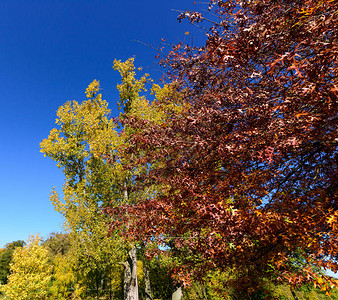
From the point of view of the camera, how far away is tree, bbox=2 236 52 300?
36.6 ft

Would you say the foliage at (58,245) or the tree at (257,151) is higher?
the foliage at (58,245)

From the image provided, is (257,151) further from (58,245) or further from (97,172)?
(58,245)

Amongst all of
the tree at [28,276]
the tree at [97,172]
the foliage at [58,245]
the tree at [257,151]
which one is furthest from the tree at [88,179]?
the foliage at [58,245]

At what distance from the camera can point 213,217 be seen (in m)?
2.87

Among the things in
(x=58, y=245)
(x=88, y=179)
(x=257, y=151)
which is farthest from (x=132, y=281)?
(x=58, y=245)

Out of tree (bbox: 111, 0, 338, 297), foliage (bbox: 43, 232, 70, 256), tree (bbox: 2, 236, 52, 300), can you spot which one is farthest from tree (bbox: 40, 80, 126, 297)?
foliage (bbox: 43, 232, 70, 256)

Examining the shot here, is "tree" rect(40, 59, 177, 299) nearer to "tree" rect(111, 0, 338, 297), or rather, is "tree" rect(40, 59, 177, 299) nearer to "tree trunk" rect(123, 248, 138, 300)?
"tree trunk" rect(123, 248, 138, 300)

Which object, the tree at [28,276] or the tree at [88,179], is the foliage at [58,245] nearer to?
the tree at [28,276]

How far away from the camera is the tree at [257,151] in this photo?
92.7 inches

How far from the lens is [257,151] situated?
2766 mm

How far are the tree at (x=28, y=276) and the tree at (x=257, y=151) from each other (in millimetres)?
11643

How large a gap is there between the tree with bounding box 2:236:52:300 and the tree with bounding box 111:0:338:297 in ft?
38.2

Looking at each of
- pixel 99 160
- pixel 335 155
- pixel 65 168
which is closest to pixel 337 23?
pixel 335 155

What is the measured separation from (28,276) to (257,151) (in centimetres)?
1544
